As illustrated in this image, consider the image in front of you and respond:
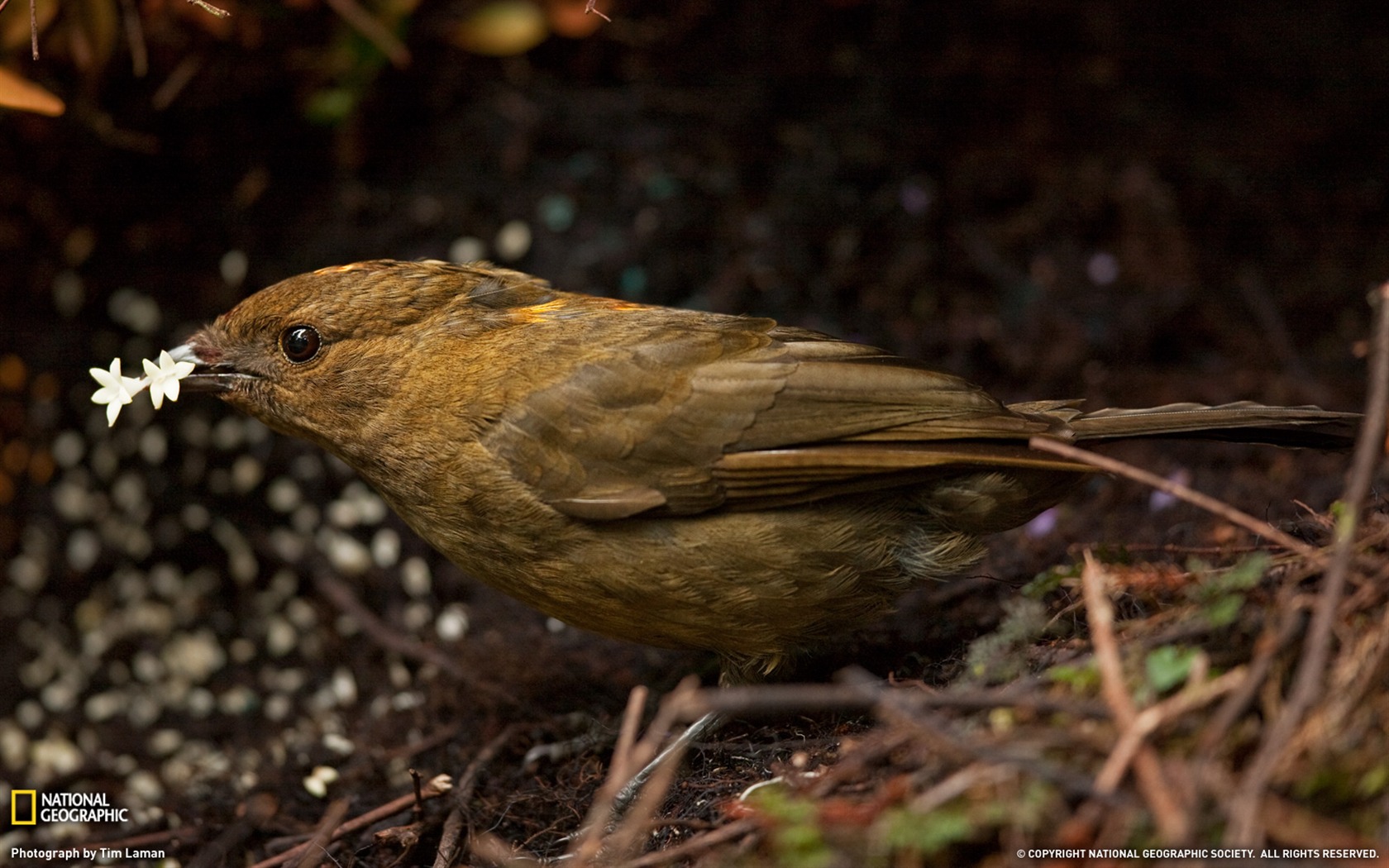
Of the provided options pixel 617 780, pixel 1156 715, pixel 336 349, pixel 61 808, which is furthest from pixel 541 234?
pixel 1156 715

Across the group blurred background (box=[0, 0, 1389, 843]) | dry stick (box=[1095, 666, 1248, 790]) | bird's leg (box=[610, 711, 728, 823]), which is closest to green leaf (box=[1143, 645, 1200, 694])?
dry stick (box=[1095, 666, 1248, 790])

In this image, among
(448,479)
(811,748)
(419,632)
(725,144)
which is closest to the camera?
(811,748)

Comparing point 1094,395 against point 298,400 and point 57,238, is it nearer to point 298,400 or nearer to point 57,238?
point 298,400

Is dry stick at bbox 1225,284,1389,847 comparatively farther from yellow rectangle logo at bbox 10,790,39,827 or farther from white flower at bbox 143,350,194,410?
yellow rectangle logo at bbox 10,790,39,827

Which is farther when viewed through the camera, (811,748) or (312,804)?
(312,804)

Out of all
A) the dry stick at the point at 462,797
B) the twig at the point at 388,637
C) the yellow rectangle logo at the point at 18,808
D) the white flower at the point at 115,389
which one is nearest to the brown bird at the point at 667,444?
the white flower at the point at 115,389

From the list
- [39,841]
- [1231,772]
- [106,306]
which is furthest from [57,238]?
[1231,772]

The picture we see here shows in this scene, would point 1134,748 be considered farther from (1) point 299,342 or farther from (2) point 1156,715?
(1) point 299,342
